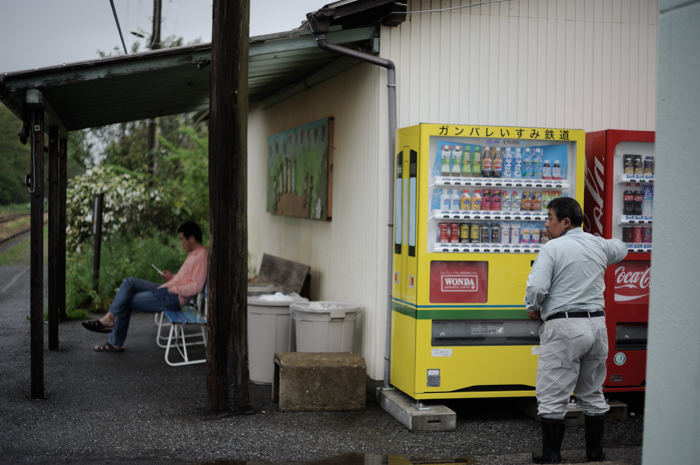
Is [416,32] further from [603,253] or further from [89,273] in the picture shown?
[89,273]

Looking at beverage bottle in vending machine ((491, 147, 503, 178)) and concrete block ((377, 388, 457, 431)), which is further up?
beverage bottle in vending machine ((491, 147, 503, 178))

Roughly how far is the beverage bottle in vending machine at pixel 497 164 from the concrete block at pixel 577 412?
2.15 metres

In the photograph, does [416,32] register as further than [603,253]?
Yes

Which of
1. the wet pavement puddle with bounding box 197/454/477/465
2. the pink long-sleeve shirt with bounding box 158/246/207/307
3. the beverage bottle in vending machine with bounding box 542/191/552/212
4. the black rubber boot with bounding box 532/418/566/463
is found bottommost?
the wet pavement puddle with bounding box 197/454/477/465

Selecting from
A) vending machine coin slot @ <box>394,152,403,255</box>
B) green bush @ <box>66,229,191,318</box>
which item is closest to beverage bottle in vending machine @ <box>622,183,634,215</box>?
vending machine coin slot @ <box>394,152,403,255</box>

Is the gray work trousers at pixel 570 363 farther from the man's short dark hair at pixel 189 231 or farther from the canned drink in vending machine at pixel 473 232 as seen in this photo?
the man's short dark hair at pixel 189 231

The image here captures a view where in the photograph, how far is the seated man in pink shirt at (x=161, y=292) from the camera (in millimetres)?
8547

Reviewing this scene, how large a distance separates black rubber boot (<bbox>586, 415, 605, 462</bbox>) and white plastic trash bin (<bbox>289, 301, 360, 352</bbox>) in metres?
2.71

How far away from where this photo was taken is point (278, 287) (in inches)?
375

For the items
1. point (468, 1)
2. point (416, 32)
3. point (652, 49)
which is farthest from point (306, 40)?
point (652, 49)

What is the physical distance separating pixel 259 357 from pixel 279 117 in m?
4.81

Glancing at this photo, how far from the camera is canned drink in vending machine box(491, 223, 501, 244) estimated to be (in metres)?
6.47

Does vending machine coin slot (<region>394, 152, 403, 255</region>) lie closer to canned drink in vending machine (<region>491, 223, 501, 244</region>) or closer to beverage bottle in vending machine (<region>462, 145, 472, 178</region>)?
beverage bottle in vending machine (<region>462, 145, 472, 178</region>)

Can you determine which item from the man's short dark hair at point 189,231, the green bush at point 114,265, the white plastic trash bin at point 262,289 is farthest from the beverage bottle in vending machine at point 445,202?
the green bush at point 114,265
